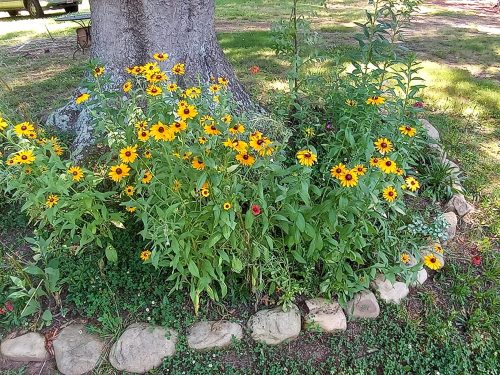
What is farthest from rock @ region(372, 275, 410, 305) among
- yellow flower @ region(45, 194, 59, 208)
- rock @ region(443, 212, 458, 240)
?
yellow flower @ region(45, 194, 59, 208)

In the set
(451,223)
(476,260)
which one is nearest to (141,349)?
(476,260)

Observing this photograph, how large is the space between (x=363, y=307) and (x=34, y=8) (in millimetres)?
12649

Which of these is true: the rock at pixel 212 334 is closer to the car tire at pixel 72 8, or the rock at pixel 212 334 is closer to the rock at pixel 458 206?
the rock at pixel 458 206

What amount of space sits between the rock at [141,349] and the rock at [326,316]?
0.77 metres

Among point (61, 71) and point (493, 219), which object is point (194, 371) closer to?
point (493, 219)

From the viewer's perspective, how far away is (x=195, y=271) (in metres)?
2.22

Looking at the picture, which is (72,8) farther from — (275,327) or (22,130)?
(275,327)

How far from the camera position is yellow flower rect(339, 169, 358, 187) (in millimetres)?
2032


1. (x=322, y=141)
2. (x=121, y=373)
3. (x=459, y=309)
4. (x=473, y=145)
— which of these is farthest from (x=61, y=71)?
(x=459, y=309)

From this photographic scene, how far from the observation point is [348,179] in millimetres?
2041

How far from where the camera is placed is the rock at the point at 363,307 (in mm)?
2580

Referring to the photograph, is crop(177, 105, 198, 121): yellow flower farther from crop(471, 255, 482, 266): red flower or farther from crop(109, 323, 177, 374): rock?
crop(471, 255, 482, 266): red flower

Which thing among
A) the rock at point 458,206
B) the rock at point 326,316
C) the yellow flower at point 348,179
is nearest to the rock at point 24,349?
the rock at point 326,316

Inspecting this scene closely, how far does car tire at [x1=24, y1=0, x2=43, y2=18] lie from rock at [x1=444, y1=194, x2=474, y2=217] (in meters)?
12.0
